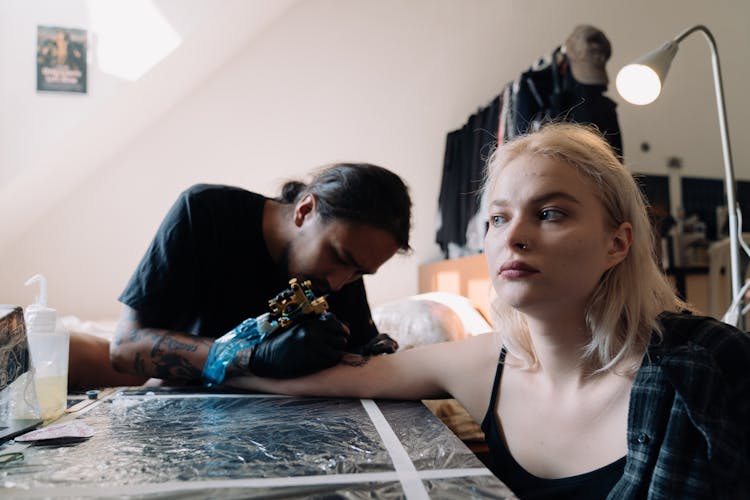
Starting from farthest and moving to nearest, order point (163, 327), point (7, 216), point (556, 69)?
1. point (7, 216)
2. point (556, 69)
3. point (163, 327)

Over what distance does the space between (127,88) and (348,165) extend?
149 centimetres

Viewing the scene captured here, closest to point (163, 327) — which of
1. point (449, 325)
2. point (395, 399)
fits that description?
point (395, 399)

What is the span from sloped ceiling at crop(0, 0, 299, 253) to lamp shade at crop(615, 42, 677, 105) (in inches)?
67.6

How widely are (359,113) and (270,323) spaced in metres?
2.38

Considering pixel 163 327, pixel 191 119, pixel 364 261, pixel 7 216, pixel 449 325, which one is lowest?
pixel 449 325

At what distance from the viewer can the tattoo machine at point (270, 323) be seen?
117 cm

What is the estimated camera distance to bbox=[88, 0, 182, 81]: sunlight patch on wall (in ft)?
7.90

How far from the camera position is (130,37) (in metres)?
2.45

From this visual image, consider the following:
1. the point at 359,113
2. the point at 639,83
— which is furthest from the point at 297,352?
the point at 359,113

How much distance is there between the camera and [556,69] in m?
2.38

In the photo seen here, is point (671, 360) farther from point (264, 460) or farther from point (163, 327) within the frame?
point (163, 327)

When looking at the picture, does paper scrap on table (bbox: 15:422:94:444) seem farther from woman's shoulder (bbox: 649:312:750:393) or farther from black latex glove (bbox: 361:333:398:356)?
woman's shoulder (bbox: 649:312:750:393)

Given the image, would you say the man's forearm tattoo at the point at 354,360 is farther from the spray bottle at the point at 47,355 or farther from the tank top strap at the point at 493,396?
the spray bottle at the point at 47,355

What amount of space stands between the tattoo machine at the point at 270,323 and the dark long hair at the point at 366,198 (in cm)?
27
